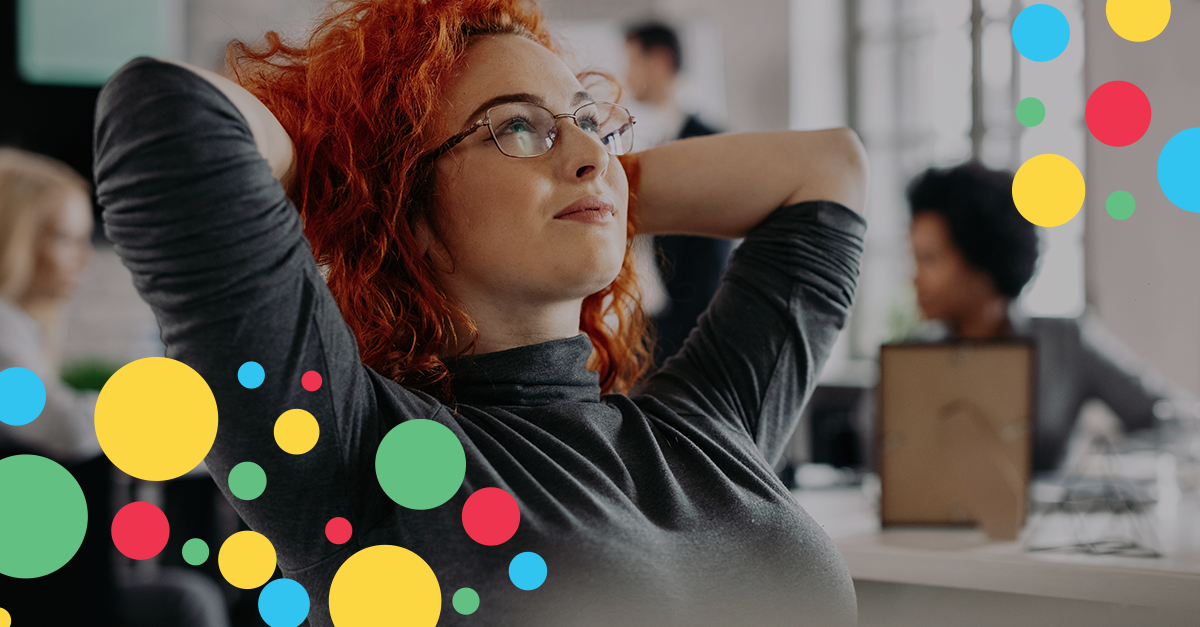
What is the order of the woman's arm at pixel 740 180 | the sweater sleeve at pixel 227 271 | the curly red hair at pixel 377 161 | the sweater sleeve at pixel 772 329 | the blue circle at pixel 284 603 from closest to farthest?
the sweater sleeve at pixel 227 271 < the blue circle at pixel 284 603 < the curly red hair at pixel 377 161 < the sweater sleeve at pixel 772 329 < the woman's arm at pixel 740 180

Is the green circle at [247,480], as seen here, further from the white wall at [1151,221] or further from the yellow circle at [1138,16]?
the white wall at [1151,221]

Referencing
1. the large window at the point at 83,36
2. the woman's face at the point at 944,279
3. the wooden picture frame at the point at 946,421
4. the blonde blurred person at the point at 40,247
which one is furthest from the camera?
the large window at the point at 83,36

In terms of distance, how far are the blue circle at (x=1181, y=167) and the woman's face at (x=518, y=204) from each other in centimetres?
44

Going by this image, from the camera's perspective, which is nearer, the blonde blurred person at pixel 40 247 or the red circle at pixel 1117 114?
the red circle at pixel 1117 114

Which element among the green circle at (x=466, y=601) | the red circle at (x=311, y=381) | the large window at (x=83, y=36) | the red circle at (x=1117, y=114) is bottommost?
the green circle at (x=466, y=601)

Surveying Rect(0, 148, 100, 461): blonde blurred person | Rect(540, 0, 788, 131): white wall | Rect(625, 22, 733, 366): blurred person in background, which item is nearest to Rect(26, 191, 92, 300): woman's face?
Rect(0, 148, 100, 461): blonde blurred person

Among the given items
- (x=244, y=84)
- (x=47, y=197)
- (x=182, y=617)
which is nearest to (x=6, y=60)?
(x=47, y=197)

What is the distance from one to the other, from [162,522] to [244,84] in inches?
14.5

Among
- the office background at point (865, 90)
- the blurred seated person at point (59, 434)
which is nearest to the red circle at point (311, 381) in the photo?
the blurred seated person at point (59, 434)

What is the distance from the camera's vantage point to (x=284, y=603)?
2.07 ft

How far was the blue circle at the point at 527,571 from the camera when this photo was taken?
23.4 inches

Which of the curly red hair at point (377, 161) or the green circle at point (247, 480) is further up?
the curly red hair at point (377, 161)

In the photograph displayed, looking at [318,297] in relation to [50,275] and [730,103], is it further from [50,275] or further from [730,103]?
[730,103]

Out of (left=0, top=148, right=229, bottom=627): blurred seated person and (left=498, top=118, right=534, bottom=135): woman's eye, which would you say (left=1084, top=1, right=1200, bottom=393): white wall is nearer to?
(left=498, top=118, right=534, bottom=135): woman's eye
